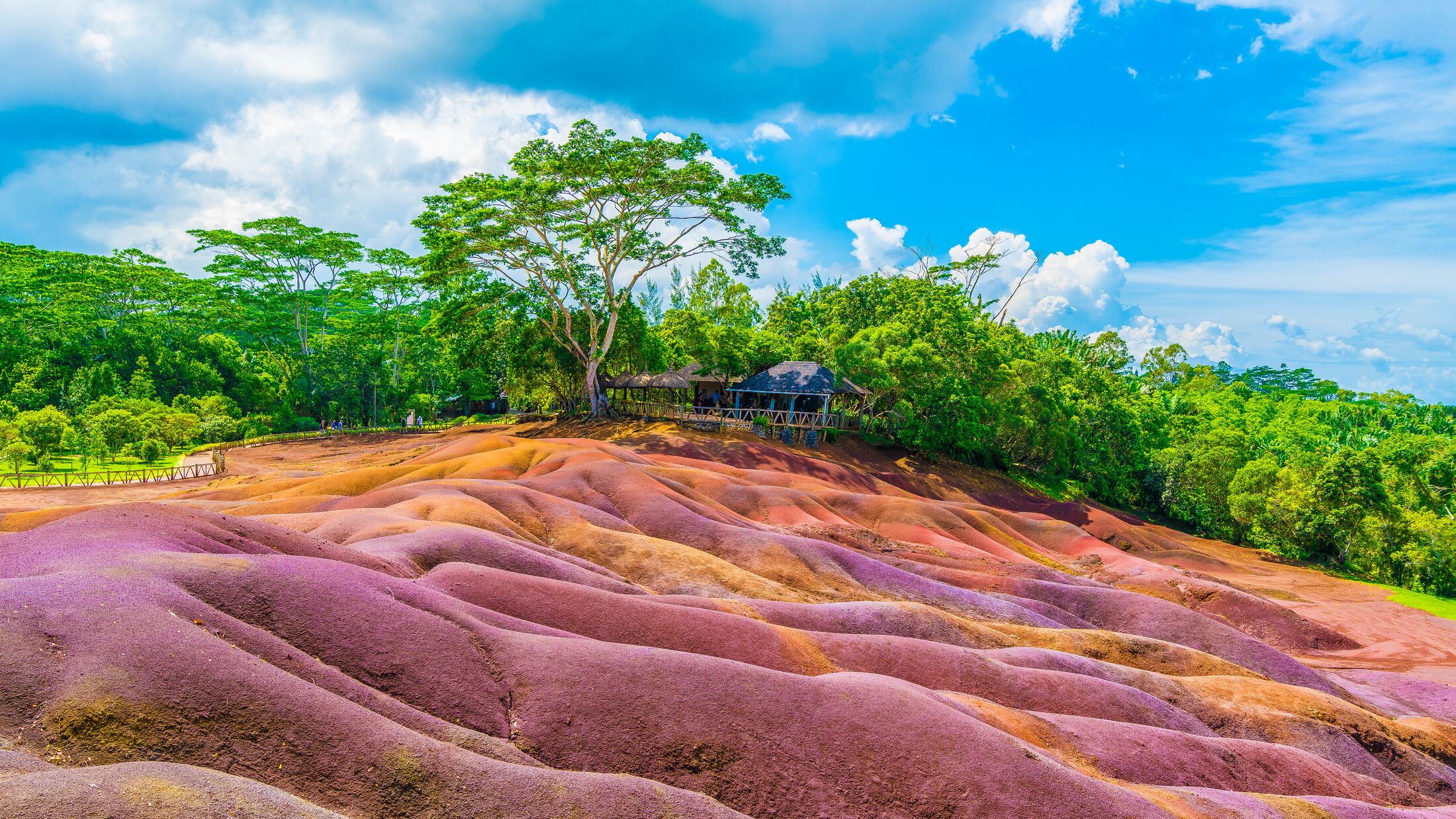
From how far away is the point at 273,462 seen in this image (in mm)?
39469

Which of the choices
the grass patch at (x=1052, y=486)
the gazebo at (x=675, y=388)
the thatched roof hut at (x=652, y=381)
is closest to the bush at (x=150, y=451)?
the gazebo at (x=675, y=388)

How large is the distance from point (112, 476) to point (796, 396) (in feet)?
125

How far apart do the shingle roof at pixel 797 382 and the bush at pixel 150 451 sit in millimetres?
34785

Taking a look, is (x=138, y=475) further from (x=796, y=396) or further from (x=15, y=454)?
(x=796, y=396)

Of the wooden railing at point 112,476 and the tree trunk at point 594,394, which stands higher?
the tree trunk at point 594,394

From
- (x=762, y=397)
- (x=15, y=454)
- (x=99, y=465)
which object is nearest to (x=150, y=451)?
(x=99, y=465)

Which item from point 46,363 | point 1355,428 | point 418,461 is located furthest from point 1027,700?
point 46,363

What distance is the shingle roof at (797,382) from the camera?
48.2 m

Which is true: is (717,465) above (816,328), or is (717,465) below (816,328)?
below

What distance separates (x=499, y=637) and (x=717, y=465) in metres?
25.9

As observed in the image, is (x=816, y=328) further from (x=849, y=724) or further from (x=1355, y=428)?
(x=849, y=724)

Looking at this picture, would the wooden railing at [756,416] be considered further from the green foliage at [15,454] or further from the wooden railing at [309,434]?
the green foliage at [15,454]

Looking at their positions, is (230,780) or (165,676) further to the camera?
(165,676)

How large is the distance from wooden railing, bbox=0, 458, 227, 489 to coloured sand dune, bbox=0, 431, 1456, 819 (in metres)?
6.71
